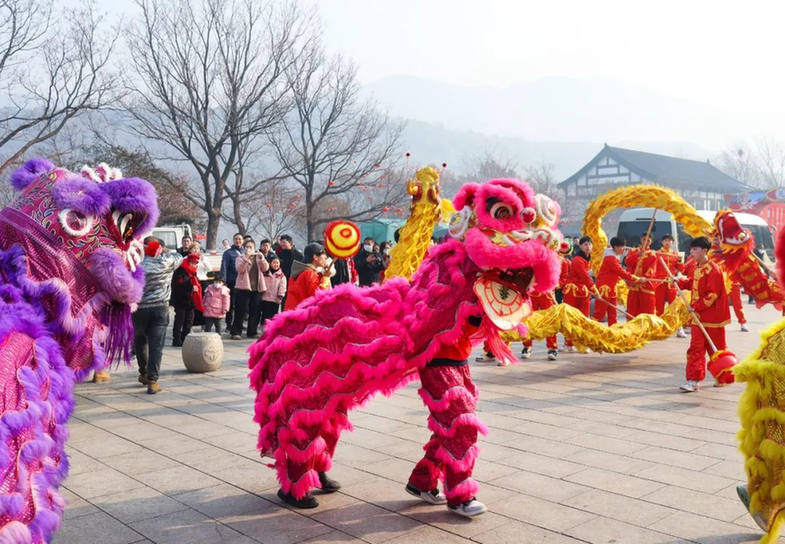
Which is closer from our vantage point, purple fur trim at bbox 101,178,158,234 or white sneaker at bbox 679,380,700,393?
purple fur trim at bbox 101,178,158,234

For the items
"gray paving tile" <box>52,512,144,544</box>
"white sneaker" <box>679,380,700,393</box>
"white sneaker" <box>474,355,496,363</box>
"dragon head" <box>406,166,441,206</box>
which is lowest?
"gray paving tile" <box>52,512,144,544</box>

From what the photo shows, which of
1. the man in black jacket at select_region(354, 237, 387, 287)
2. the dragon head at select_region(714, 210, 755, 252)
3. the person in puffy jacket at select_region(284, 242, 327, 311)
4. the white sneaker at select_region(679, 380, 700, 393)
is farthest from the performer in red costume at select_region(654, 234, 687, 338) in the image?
the person in puffy jacket at select_region(284, 242, 327, 311)

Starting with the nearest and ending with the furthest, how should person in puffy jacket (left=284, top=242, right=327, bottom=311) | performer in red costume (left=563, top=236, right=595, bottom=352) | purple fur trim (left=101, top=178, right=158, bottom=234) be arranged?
purple fur trim (left=101, top=178, right=158, bottom=234)
person in puffy jacket (left=284, top=242, right=327, bottom=311)
performer in red costume (left=563, top=236, right=595, bottom=352)

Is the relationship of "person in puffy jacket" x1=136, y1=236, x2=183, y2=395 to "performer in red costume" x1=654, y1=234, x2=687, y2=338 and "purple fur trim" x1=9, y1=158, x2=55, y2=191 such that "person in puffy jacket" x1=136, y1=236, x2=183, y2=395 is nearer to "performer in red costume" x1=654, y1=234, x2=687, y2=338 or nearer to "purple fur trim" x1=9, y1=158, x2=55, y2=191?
"purple fur trim" x1=9, y1=158, x2=55, y2=191

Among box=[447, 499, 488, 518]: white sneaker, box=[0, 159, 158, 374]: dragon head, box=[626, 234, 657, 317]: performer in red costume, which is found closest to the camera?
box=[0, 159, 158, 374]: dragon head

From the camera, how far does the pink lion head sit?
13.3ft

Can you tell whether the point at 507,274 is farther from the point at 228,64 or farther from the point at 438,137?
the point at 438,137

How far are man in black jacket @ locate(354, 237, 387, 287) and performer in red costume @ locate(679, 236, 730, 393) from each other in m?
7.64

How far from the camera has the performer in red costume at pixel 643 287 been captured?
11.9 metres

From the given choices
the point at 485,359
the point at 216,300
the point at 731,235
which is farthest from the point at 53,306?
the point at 216,300

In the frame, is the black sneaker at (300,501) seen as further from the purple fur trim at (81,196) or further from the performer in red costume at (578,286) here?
the performer in red costume at (578,286)

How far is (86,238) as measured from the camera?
234 centimetres

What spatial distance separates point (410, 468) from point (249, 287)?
7.53 m

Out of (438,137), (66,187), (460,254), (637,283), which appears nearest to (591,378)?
(637,283)
